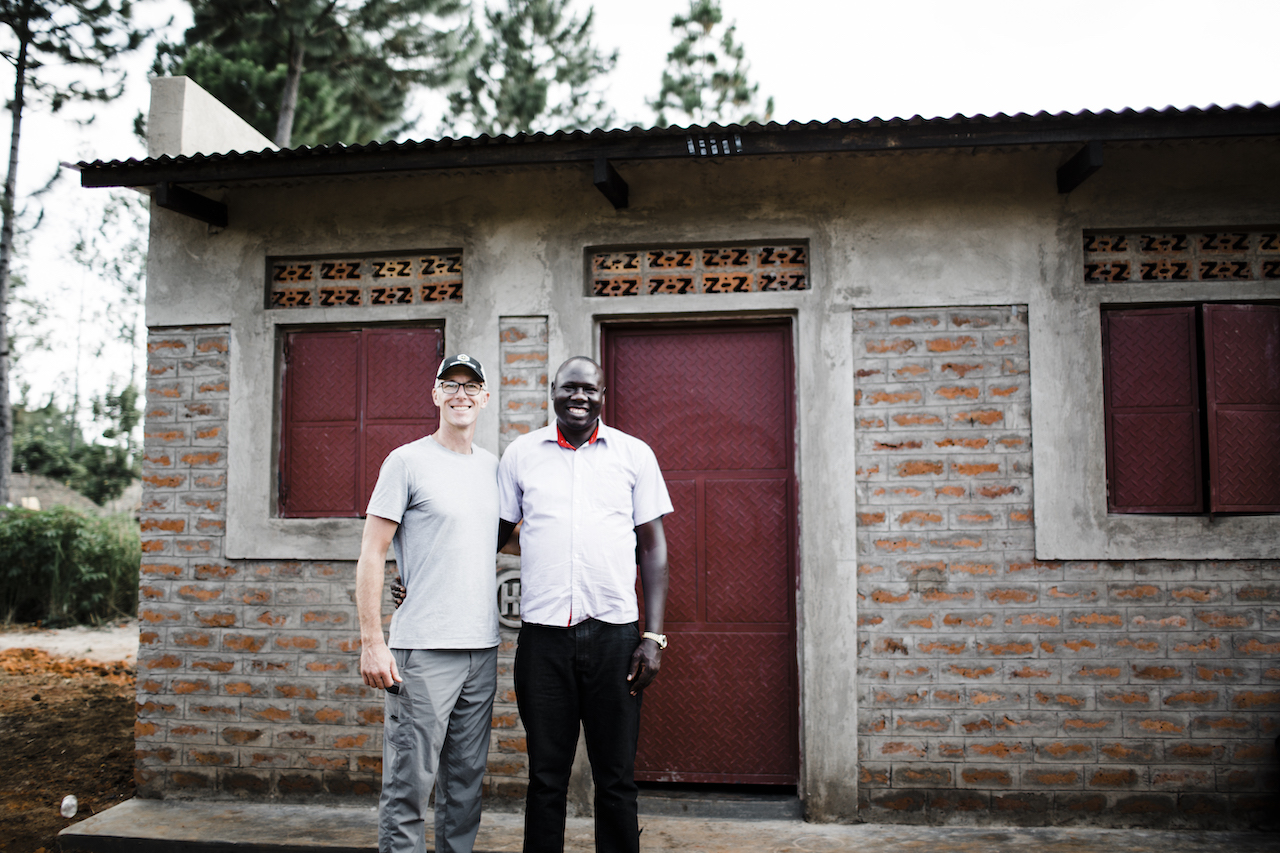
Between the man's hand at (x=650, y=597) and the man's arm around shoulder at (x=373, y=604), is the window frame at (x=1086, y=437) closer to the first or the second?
the man's hand at (x=650, y=597)

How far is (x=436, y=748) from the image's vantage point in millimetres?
2904

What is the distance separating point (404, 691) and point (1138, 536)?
11.6ft

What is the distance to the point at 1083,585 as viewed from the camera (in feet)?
13.2

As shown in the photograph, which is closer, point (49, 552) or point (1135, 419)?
point (1135, 419)

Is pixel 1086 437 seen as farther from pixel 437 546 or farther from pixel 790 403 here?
pixel 437 546

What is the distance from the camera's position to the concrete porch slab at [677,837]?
12.3 ft

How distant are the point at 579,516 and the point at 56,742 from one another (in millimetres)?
4565

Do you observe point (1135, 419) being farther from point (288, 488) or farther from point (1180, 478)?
point (288, 488)

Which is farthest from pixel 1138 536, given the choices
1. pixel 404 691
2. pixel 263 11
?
pixel 263 11

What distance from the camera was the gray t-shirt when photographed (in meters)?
2.93

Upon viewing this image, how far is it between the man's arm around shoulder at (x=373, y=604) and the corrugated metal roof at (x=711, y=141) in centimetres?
203

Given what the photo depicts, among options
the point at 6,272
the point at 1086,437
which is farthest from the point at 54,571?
the point at 1086,437

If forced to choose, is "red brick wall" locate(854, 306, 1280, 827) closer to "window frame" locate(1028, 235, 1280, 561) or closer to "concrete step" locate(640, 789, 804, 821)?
"window frame" locate(1028, 235, 1280, 561)

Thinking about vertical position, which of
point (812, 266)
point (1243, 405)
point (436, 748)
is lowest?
point (436, 748)
